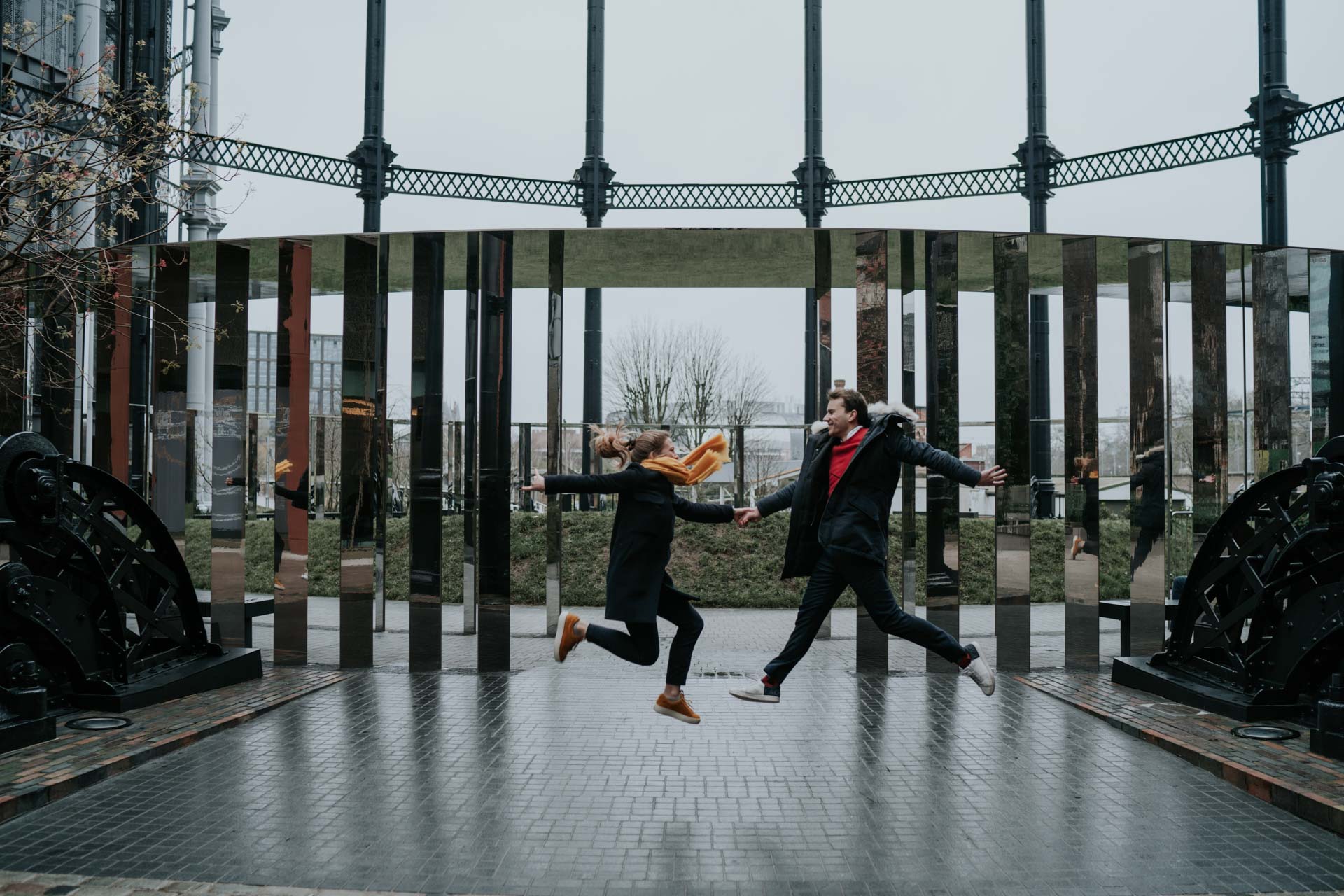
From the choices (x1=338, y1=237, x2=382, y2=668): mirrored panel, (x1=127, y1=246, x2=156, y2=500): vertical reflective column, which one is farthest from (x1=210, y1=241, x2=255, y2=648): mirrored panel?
(x1=338, y1=237, x2=382, y2=668): mirrored panel

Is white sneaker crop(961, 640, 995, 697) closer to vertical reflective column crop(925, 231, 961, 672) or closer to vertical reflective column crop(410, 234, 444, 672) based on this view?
vertical reflective column crop(925, 231, 961, 672)

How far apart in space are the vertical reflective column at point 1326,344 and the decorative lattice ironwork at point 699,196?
14.9m

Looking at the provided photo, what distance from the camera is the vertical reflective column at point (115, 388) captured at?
9945 millimetres

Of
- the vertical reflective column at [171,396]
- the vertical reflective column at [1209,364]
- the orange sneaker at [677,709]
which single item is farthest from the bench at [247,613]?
the vertical reflective column at [1209,364]

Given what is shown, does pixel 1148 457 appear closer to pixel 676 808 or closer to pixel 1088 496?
pixel 1088 496

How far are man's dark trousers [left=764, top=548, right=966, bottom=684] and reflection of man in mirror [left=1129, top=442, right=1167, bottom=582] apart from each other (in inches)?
140

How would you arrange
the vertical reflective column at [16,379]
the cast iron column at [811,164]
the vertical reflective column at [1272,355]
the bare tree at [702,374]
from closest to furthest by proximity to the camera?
the vertical reflective column at [16,379] < the vertical reflective column at [1272,355] < the cast iron column at [811,164] < the bare tree at [702,374]

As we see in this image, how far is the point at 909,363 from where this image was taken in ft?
31.5

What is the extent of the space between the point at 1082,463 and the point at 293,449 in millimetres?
6761

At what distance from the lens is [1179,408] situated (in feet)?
44.5

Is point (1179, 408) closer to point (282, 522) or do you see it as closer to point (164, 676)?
point (282, 522)

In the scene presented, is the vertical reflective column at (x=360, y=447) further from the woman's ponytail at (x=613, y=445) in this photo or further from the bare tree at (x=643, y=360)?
the bare tree at (x=643, y=360)

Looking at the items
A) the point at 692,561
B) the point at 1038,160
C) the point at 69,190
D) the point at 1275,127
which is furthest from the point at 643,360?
the point at 69,190

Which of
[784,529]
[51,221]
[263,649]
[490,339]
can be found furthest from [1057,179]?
[51,221]
